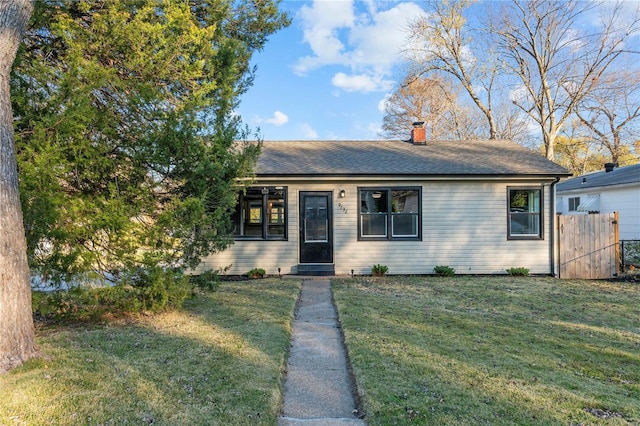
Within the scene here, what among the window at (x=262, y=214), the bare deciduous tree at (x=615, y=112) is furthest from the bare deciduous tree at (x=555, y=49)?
the window at (x=262, y=214)

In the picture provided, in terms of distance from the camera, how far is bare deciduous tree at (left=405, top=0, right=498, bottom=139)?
842 inches

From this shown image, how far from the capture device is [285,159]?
10.9 m

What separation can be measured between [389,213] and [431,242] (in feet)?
4.46

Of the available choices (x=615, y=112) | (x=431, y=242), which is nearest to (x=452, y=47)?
(x=615, y=112)

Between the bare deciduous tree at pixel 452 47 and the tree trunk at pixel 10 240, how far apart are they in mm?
21257

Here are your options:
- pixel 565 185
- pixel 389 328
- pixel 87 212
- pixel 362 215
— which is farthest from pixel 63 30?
pixel 565 185

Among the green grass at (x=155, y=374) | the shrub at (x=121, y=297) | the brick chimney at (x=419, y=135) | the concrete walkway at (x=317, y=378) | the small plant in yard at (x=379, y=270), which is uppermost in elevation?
the brick chimney at (x=419, y=135)

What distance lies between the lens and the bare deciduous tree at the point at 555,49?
19.0 metres

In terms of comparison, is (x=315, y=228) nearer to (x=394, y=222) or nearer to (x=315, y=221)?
(x=315, y=221)

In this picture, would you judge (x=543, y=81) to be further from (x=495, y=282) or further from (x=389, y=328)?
(x=389, y=328)

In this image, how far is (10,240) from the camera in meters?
3.54

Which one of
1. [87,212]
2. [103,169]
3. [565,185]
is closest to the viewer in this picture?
[87,212]

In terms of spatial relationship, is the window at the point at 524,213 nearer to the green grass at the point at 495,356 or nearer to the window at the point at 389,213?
the window at the point at 389,213

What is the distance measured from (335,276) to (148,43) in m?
6.79
